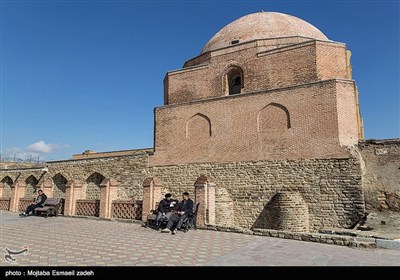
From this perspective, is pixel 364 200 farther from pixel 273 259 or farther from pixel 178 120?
pixel 178 120

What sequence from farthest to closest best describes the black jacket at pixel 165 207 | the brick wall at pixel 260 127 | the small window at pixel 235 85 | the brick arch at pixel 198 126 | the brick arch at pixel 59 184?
1. the brick arch at pixel 59 184
2. the small window at pixel 235 85
3. the brick arch at pixel 198 126
4. the brick wall at pixel 260 127
5. the black jacket at pixel 165 207

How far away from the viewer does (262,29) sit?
58.3 feet

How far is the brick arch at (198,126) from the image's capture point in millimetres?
15176

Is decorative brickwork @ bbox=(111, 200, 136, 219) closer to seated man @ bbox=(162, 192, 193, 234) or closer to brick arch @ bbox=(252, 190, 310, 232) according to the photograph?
seated man @ bbox=(162, 192, 193, 234)

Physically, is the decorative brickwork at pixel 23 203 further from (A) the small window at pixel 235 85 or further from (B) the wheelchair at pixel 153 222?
(A) the small window at pixel 235 85

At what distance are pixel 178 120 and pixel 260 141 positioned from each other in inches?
184

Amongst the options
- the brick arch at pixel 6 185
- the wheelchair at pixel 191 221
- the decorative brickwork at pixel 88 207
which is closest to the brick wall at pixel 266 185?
the decorative brickwork at pixel 88 207

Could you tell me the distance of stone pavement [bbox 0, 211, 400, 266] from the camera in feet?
17.0

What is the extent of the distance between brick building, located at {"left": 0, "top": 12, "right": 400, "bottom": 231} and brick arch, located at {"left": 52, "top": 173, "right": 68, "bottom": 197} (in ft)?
0.39

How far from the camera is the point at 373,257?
573 centimetres

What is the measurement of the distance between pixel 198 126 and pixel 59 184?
1043 cm

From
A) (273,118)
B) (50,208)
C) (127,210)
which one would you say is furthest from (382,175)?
(50,208)

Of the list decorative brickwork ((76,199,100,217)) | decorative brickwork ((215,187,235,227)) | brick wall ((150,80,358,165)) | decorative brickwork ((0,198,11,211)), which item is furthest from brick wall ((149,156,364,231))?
decorative brickwork ((0,198,11,211))

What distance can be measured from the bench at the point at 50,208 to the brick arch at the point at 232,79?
9717mm
